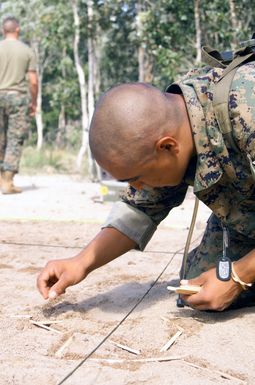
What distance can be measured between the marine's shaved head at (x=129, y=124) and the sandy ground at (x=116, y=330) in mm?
680

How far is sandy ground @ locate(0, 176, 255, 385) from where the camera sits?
6.33 feet

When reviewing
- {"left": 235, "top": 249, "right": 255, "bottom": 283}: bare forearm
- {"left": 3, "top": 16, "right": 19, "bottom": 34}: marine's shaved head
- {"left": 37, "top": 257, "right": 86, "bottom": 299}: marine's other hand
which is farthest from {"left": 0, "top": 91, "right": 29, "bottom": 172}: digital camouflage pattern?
{"left": 235, "top": 249, "right": 255, "bottom": 283}: bare forearm

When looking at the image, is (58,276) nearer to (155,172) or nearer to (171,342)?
(171,342)

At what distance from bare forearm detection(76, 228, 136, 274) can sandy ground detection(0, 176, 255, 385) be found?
240mm

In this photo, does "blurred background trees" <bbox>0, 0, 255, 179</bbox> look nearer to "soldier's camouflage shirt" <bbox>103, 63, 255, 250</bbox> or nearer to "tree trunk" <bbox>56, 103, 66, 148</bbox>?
"soldier's camouflage shirt" <bbox>103, 63, 255, 250</bbox>

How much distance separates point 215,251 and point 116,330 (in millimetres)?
568

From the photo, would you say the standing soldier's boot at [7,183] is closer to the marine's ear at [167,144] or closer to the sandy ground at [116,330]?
the sandy ground at [116,330]

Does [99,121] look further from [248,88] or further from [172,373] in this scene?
[172,373]

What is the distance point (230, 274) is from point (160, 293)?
29.2 inches

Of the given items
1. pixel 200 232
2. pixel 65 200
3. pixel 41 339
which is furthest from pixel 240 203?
pixel 65 200

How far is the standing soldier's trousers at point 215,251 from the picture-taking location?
252 cm

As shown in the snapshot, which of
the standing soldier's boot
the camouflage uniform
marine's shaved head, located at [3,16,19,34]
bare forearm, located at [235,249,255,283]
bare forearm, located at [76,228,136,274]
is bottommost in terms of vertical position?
the standing soldier's boot

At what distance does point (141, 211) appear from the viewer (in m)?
2.52

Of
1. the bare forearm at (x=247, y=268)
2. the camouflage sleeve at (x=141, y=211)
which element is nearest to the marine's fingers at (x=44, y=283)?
the camouflage sleeve at (x=141, y=211)
